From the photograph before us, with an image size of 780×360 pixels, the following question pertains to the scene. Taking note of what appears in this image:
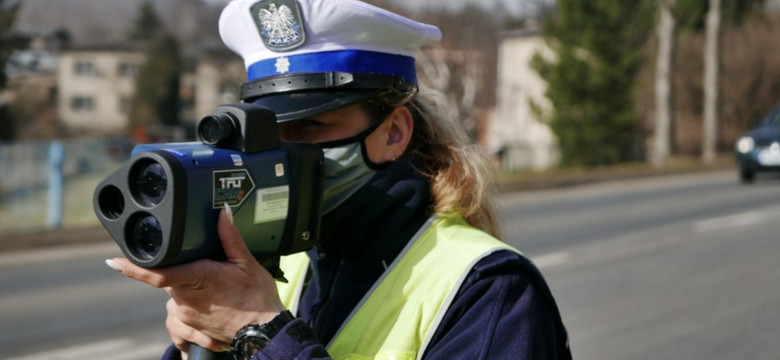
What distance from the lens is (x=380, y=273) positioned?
6.23 feet

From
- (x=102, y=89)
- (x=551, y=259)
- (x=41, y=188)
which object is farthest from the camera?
(x=102, y=89)

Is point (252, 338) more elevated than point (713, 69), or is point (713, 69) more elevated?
point (252, 338)

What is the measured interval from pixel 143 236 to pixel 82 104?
104ft

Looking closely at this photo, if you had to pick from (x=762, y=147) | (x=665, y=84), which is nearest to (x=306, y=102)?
(x=762, y=147)

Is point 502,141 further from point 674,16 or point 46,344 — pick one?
point 46,344

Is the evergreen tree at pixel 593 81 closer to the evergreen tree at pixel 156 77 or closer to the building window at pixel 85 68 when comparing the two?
the evergreen tree at pixel 156 77

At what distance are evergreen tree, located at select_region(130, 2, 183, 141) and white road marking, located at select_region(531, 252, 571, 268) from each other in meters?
29.4

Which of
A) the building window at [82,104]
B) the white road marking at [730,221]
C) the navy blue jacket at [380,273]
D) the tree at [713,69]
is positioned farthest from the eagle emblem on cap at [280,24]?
the tree at [713,69]

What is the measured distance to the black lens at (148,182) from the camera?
1.43 meters

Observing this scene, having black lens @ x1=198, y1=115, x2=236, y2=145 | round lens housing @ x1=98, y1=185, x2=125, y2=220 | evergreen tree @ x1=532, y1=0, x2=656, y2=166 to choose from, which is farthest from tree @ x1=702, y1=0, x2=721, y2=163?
round lens housing @ x1=98, y1=185, x2=125, y2=220

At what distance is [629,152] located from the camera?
34844 millimetres

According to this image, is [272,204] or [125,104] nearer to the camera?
[272,204]

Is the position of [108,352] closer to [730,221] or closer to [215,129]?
[215,129]

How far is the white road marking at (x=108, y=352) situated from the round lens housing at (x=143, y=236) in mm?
4733
